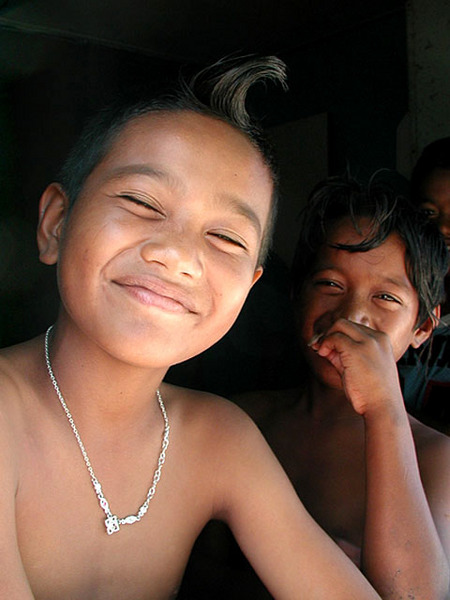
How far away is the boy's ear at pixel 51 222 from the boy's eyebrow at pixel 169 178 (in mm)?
150

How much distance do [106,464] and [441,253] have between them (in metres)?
1.06

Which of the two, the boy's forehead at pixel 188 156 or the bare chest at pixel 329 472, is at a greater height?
the boy's forehead at pixel 188 156

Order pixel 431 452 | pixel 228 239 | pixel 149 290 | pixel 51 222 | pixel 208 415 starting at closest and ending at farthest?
1. pixel 149 290
2. pixel 228 239
3. pixel 51 222
4. pixel 208 415
5. pixel 431 452

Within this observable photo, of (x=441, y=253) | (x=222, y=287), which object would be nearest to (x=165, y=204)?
(x=222, y=287)

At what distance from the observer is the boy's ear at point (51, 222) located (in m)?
1.29

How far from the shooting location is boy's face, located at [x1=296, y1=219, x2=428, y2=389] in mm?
1671

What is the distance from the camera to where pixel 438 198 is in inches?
85.3

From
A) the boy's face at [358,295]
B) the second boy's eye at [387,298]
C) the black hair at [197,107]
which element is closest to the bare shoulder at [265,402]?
the boy's face at [358,295]

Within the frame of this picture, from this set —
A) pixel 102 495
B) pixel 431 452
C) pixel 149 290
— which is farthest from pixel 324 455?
pixel 149 290

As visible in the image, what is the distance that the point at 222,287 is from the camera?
1.21 metres

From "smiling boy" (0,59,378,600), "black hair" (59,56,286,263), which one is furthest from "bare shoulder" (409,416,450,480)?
"black hair" (59,56,286,263)

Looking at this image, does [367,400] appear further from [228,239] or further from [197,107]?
[197,107]

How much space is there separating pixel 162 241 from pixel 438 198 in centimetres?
131

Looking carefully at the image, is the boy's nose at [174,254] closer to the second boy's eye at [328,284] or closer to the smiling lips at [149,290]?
the smiling lips at [149,290]
